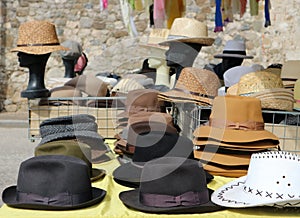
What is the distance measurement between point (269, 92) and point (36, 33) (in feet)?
4.94

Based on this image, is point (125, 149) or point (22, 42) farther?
point (22, 42)

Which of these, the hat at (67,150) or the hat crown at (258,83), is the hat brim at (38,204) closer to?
the hat at (67,150)

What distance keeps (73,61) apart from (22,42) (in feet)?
5.07

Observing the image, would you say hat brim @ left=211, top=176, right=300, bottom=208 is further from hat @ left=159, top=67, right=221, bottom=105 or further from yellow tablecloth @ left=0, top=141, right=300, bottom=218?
hat @ left=159, top=67, right=221, bottom=105

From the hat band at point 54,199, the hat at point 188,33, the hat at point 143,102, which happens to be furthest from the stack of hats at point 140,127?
the hat at point 188,33

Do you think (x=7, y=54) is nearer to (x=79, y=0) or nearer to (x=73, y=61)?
(x=79, y=0)

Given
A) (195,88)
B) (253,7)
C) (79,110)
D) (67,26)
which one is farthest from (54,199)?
(67,26)

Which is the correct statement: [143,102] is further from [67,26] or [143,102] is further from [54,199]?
[67,26]

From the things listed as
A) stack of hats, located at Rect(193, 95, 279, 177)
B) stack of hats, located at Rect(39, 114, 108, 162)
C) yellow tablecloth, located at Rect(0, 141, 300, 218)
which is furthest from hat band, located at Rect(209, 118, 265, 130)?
stack of hats, located at Rect(39, 114, 108, 162)

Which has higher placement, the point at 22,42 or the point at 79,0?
the point at 79,0

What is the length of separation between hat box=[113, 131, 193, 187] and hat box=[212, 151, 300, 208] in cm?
27

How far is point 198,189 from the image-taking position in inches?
56.1

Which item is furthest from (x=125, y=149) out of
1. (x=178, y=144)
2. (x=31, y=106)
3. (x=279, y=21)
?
(x=279, y=21)

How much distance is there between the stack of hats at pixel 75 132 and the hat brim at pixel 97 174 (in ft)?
0.55
